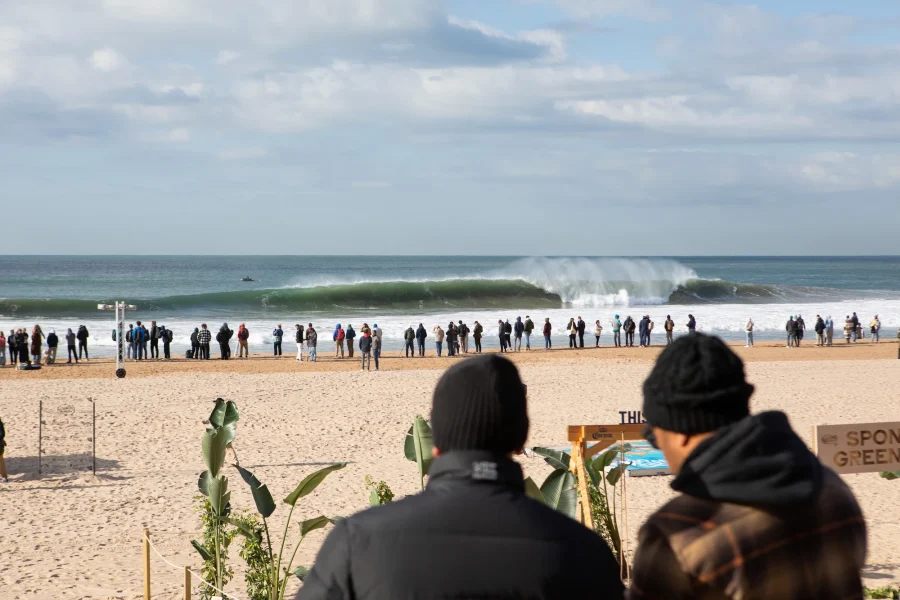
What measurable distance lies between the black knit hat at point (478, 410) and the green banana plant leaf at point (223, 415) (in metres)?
4.48

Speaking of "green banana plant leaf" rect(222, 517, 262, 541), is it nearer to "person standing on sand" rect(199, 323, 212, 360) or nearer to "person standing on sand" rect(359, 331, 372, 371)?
"person standing on sand" rect(359, 331, 372, 371)

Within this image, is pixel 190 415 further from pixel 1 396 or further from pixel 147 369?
pixel 147 369

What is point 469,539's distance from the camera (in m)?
1.71

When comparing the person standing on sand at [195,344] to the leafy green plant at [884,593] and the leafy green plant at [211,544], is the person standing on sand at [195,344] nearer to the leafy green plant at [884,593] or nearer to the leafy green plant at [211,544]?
the leafy green plant at [211,544]

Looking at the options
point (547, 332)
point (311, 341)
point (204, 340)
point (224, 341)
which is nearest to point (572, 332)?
point (547, 332)

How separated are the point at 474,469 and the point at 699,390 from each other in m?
0.51

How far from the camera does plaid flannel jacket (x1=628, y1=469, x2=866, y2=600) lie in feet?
5.73

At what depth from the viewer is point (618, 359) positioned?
28344 mm

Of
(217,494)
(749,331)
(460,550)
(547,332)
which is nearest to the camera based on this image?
(460,550)

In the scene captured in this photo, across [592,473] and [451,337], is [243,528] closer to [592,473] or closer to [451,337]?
[592,473]

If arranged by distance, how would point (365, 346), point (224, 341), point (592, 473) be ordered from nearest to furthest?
1. point (592, 473)
2. point (365, 346)
3. point (224, 341)

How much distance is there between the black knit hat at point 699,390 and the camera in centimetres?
189

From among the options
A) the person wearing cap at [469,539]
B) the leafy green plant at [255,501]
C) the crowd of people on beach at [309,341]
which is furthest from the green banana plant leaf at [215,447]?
the crowd of people on beach at [309,341]

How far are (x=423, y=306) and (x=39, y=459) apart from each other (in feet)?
135
